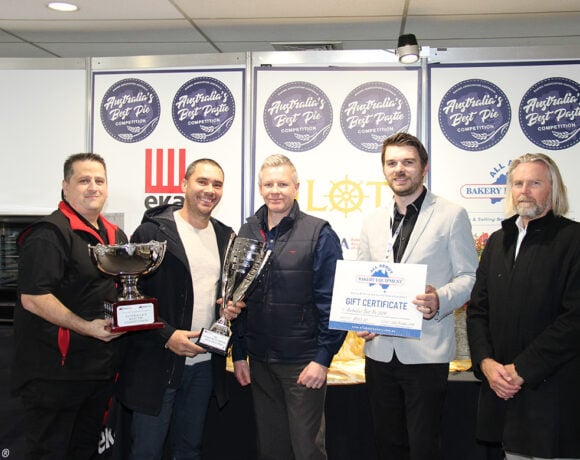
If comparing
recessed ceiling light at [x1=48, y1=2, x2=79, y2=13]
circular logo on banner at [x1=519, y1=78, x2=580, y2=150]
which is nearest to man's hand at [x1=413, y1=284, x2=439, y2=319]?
circular logo on banner at [x1=519, y1=78, x2=580, y2=150]

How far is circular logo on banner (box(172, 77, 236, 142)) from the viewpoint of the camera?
4.34 meters

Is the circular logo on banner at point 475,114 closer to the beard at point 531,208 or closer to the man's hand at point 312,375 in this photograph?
the beard at point 531,208

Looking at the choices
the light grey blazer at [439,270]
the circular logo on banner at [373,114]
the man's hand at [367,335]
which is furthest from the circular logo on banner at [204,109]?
the man's hand at [367,335]

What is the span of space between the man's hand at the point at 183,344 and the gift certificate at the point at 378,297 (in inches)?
25.9

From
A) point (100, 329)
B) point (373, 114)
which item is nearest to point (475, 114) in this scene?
point (373, 114)

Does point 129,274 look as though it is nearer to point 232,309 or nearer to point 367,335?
point 232,309

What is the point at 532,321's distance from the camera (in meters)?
2.41

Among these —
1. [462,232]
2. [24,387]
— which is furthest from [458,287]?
[24,387]

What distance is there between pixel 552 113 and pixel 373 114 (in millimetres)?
1274

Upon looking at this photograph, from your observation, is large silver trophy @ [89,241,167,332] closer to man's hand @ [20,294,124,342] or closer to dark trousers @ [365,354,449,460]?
man's hand @ [20,294,124,342]

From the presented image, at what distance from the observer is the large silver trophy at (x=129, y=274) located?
2.54m

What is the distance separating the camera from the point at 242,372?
2.88m

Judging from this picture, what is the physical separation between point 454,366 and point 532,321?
1.25m

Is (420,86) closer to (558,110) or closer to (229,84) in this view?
(558,110)
